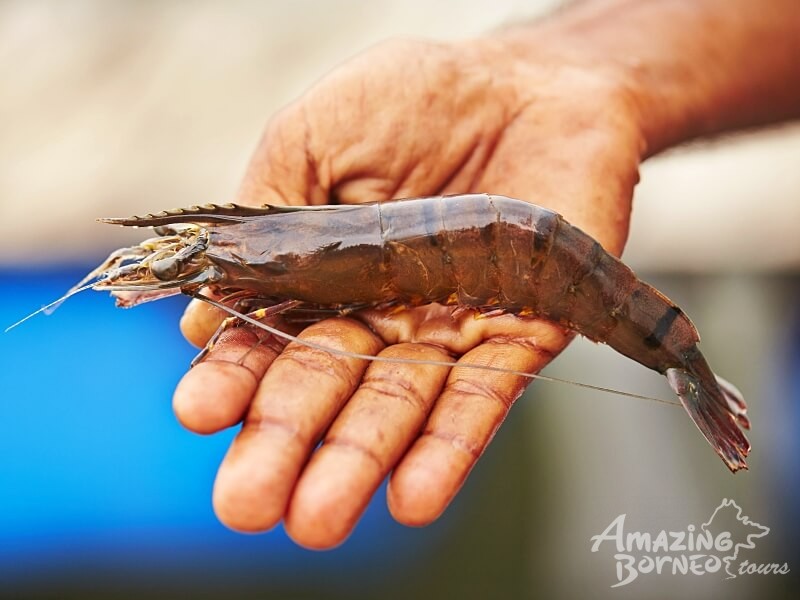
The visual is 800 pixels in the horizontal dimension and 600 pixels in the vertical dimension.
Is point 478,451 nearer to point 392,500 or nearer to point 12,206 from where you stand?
point 392,500

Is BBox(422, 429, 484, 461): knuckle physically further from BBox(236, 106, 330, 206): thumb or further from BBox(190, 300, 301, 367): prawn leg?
BBox(236, 106, 330, 206): thumb

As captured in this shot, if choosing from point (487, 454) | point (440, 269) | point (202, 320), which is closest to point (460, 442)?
point (440, 269)

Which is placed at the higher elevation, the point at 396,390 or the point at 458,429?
the point at 396,390

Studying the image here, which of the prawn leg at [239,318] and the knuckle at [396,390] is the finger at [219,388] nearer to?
the prawn leg at [239,318]

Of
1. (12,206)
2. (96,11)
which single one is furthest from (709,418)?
(96,11)

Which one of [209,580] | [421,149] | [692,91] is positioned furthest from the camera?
[692,91]

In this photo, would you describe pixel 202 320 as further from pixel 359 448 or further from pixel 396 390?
pixel 359 448

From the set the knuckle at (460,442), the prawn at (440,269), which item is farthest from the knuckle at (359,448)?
the prawn at (440,269)
